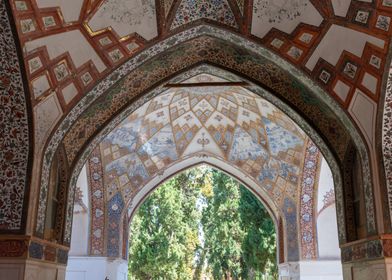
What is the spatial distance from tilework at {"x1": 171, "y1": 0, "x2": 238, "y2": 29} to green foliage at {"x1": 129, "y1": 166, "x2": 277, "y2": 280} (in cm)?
880

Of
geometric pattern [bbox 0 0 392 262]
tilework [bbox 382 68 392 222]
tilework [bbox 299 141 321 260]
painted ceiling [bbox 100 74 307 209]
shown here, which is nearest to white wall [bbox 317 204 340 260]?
tilework [bbox 299 141 321 260]

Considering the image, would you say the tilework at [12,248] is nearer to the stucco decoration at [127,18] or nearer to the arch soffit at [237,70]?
the arch soffit at [237,70]

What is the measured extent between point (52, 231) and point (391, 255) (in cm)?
454

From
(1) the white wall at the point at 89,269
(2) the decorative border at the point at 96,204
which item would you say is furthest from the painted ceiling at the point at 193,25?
(1) the white wall at the point at 89,269

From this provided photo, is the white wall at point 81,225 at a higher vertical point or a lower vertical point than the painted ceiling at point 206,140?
lower

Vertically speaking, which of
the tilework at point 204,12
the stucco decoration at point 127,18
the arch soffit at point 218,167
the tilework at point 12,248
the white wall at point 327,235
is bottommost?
the tilework at point 12,248

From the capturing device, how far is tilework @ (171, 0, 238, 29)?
6.57 metres

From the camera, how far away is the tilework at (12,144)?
5.91 m

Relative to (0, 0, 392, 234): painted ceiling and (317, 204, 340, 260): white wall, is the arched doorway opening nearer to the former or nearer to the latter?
(317, 204, 340, 260): white wall

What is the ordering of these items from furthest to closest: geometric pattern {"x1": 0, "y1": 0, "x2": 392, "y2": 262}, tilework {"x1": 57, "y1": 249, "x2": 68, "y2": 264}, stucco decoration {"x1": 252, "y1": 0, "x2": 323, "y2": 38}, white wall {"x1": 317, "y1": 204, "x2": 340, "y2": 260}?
white wall {"x1": 317, "y1": 204, "x2": 340, "y2": 260} < tilework {"x1": 57, "y1": 249, "x2": 68, "y2": 264} < stucco decoration {"x1": 252, "y1": 0, "x2": 323, "y2": 38} < geometric pattern {"x1": 0, "y1": 0, "x2": 392, "y2": 262}

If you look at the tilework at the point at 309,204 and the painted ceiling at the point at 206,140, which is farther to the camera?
the tilework at the point at 309,204

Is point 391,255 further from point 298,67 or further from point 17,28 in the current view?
point 17,28

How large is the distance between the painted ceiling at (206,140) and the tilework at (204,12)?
11.7 ft

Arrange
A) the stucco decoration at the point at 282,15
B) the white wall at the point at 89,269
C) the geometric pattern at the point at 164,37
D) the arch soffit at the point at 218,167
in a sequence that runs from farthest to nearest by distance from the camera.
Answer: the arch soffit at the point at 218,167, the white wall at the point at 89,269, the stucco decoration at the point at 282,15, the geometric pattern at the point at 164,37
